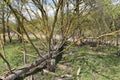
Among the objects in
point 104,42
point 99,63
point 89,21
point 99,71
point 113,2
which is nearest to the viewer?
point 99,71

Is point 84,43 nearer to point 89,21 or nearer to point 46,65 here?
point 89,21

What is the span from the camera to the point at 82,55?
13.8 metres

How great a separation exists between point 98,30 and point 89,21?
1943 mm

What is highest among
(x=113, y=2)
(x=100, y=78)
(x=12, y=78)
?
(x=113, y=2)

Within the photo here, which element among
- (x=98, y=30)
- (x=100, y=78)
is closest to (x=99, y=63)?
(x=100, y=78)

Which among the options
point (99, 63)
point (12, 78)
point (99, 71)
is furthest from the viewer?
point (99, 63)

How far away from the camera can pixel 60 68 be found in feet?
37.7

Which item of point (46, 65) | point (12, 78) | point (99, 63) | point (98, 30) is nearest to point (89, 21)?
point (98, 30)

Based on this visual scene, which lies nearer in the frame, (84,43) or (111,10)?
(111,10)

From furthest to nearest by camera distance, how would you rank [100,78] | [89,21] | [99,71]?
[89,21] → [99,71] → [100,78]

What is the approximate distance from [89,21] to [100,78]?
33.1 ft

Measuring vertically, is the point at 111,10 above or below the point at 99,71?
above

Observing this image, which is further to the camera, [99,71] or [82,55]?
[82,55]

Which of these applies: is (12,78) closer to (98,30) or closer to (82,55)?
(82,55)
